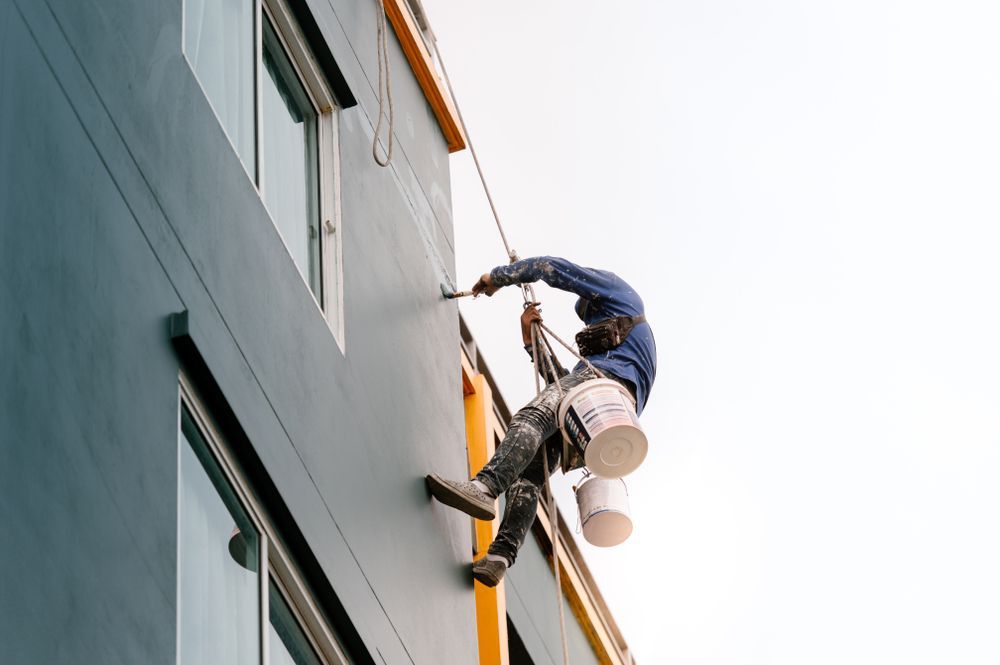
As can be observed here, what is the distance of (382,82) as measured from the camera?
417 inches

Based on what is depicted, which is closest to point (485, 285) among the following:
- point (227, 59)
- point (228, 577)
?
point (227, 59)

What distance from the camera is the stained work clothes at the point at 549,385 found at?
9.68 metres

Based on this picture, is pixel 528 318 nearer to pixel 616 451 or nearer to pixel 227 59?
pixel 616 451

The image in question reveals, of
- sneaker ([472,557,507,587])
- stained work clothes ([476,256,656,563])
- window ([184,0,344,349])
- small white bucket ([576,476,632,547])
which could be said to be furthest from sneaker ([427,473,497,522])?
small white bucket ([576,476,632,547])

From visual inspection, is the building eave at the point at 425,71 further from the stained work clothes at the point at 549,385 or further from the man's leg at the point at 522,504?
Answer: the man's leg at the point at 522,504

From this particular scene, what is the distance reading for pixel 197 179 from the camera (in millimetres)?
6801

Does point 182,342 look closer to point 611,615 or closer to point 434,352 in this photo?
point 434,352

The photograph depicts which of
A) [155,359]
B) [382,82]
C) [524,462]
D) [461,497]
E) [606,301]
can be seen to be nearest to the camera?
[155,359]

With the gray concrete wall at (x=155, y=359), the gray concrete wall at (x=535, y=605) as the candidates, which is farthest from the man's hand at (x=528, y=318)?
the gray concrete wall at (x=535, y=605)

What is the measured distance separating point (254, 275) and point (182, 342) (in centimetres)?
111

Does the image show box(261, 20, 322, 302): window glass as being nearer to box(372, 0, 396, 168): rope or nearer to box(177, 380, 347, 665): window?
box(372, 0, 396, 168): rope

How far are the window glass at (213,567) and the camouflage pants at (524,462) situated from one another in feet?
9.83

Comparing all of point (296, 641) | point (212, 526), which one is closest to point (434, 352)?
point (296, 641)

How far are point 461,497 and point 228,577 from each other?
3.02 m
